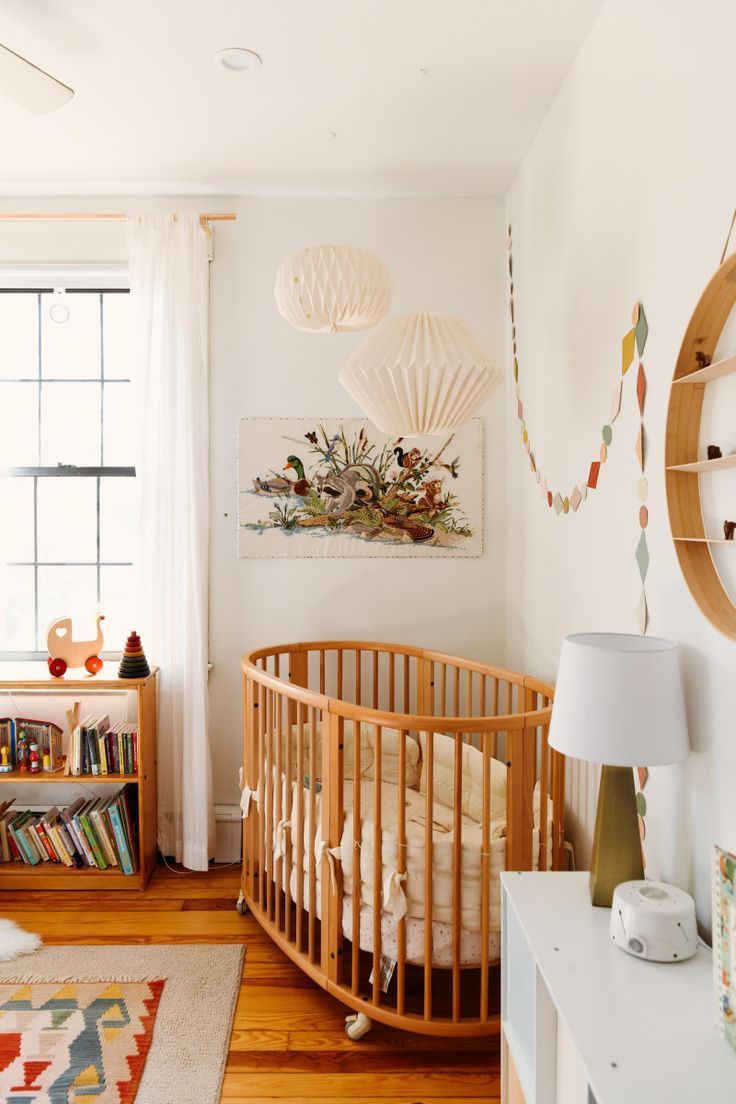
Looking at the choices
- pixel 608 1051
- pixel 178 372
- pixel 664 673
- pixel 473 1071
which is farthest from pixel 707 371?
pixel 178 372

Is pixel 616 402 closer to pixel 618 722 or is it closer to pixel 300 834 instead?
pixel 618 722

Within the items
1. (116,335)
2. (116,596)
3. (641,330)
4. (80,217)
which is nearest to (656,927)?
(641,330)

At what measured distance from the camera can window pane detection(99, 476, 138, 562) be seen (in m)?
3.21

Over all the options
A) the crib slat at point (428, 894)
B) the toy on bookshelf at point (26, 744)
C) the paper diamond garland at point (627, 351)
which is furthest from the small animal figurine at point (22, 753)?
the paper diamond garland at point (627, 351)

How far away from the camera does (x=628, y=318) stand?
177cm

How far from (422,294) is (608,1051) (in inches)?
105

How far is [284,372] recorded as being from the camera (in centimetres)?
307

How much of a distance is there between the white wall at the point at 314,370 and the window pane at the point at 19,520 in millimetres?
824

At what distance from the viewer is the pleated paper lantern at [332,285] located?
2.23 metres

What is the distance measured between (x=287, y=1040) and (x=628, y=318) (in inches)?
78.9

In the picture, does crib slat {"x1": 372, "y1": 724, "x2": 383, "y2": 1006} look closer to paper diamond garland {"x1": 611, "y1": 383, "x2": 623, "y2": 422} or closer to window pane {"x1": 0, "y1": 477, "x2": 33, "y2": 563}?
paper diamond garland {"x1": 611, "y1": 383, "x2": 623, "y2": 422}

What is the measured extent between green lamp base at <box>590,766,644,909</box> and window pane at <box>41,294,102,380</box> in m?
2.70

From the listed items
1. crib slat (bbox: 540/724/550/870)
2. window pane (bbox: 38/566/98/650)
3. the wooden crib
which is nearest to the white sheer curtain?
window pane (bbox: 38/566/98/650)

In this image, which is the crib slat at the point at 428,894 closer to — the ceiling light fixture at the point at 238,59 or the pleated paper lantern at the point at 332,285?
the pleated paper lantern at the point at 332,285
